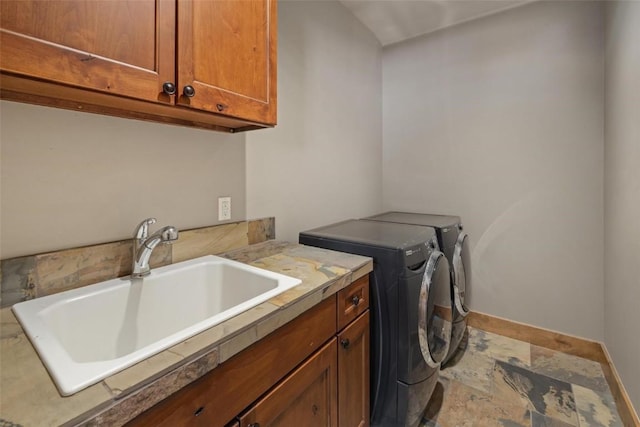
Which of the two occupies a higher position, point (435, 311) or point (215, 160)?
point (215, 160)

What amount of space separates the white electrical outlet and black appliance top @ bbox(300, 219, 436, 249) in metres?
0.40

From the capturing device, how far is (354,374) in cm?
121

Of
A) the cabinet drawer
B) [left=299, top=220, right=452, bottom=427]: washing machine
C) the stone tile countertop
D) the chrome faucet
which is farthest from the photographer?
[left=299, top=220, right=452, bottom=427]: washing machine

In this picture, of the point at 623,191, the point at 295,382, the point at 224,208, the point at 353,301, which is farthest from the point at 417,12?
the point at 295,382

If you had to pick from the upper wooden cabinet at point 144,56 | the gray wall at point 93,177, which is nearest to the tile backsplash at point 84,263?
the gray wall at point 93,177

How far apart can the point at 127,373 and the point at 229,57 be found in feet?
3.14

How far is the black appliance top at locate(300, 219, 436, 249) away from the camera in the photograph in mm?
1388

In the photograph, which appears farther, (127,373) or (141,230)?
(141,230)

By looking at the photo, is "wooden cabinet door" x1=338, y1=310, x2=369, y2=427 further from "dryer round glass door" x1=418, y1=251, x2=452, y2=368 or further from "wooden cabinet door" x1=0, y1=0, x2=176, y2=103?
"wooden cabinet door" x1=0, y1=0, x2=176, y2=103

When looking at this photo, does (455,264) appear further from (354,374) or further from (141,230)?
(141,230)

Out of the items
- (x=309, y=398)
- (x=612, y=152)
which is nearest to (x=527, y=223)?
(x=612, y=152)

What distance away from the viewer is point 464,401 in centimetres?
169

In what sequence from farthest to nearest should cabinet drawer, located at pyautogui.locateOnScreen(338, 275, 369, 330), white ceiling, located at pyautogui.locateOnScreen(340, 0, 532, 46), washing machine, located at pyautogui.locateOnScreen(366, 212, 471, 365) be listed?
white ceiling, located at pyautogui.locateOnScreen(340, 0, 532, 46) < washing machine, located at pyautogui.locateOnScreen(366, 212, 471, 365) < cabinet drawer, located at pyautogui.locateOnScreen(338, 275, 369, 330)

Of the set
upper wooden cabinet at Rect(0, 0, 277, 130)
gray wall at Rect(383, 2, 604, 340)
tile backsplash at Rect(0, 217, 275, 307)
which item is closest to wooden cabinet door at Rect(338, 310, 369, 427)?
tile backsplash at Rect(0, 217, 275, 307)
